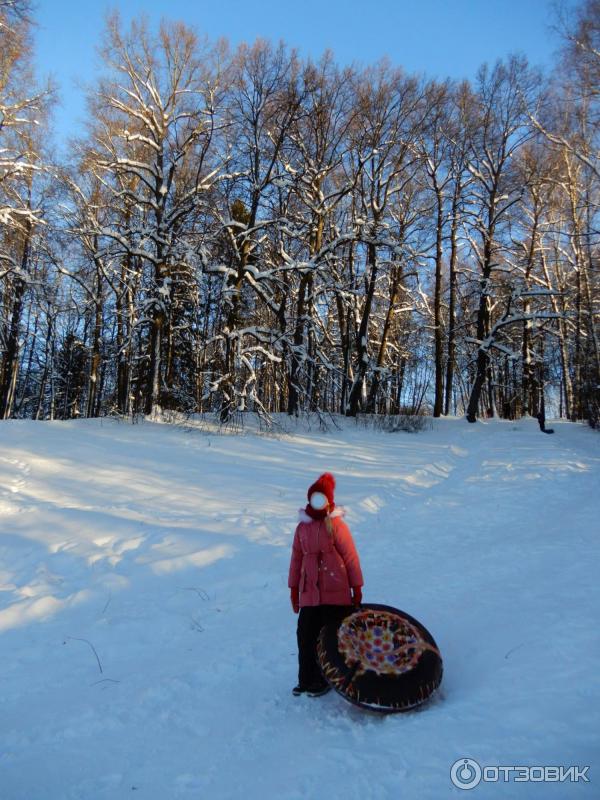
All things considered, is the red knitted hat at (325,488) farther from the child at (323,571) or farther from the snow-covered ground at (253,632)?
the snow-covered ground at (253,632)

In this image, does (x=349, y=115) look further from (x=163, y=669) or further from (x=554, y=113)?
(x=163, y=669)

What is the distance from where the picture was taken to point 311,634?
390cm

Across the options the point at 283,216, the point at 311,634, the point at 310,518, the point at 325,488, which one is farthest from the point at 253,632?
the point at 283,216

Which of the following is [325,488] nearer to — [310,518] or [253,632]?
[310,518]

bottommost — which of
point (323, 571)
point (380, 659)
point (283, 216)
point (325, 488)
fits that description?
point (380, 659)

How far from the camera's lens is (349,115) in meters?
20.5

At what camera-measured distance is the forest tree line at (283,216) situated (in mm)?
16422

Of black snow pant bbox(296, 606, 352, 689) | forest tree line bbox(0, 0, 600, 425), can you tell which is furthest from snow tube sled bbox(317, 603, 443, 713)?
forest tree line bbox(0, 0, 600, 425)

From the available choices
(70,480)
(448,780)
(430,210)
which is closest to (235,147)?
(430,210)

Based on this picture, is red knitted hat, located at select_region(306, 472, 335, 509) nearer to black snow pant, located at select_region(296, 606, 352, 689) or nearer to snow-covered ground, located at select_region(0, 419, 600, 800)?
black snow pant, located at select_region(296, 606, 352, 689)

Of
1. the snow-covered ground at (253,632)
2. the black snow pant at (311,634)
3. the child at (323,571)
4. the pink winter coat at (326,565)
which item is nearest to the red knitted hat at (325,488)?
the child at (323,571)

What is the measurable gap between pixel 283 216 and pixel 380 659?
742 inches

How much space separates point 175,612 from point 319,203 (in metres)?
17.4

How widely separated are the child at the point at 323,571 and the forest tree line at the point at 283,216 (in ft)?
39.7
